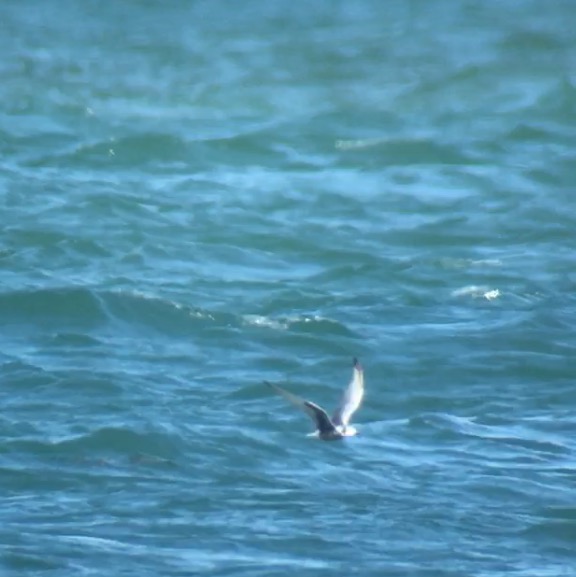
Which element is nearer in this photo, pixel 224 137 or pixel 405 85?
pixel 224 137

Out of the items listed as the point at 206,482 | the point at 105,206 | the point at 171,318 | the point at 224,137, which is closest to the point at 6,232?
the point at 105,206

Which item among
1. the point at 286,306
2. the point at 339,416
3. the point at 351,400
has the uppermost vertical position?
the point at 286,306

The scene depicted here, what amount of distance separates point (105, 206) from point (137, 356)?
19.7 feet

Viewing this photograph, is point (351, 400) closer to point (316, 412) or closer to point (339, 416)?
point (339, 416)

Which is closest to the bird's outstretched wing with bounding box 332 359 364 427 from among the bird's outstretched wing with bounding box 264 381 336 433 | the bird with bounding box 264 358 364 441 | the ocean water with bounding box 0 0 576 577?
the bird with bounding box 264 358 364 441

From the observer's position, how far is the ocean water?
1036 centimetres

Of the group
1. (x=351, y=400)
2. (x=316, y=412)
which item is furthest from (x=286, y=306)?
(x=316, y=412)

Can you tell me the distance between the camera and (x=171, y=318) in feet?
49.8

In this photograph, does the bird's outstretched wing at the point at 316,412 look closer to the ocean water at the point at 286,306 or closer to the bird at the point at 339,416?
the bird at the point at 339,416

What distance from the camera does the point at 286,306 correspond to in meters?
15.5

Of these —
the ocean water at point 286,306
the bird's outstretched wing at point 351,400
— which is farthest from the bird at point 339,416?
the ocean water at point 286,306

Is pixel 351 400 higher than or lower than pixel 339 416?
higher

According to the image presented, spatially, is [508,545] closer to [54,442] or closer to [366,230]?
[54,442]

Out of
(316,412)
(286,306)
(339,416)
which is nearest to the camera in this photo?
(316,412)
